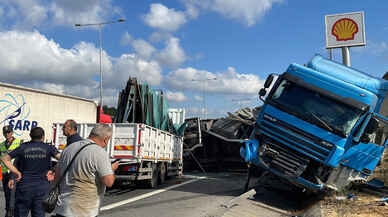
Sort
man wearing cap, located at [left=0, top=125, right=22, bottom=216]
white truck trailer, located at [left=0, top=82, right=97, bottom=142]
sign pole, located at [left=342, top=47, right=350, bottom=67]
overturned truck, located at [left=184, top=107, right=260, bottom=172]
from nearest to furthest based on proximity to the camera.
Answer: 1. man wearing cap, located at [left=0, top=125, right=22, bottom=216]
2. white truck trailer, located at [left=0, top=82, right=97, bottom=142]
3. overturned truck, located at [left=184, top=107, right=260, bottom=172]
4. sign pole, located at [left=342, top=47, right=350, bottom=67]

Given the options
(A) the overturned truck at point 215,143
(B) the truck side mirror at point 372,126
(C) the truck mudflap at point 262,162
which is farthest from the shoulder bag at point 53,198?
(A) the overturned truck at point 215,143

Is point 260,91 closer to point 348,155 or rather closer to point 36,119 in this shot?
point 348,155

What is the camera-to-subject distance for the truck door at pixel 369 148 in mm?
7984

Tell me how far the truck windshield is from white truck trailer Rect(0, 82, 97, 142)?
10218mm

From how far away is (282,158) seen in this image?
837 centimetres

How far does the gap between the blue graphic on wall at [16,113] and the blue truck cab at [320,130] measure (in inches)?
383

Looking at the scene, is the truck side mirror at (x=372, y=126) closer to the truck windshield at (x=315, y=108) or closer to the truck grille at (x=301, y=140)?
the truck windshield at (x=315, y=108)

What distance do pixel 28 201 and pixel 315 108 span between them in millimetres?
6202

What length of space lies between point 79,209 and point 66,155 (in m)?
0.52

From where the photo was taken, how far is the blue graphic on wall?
44.8ft

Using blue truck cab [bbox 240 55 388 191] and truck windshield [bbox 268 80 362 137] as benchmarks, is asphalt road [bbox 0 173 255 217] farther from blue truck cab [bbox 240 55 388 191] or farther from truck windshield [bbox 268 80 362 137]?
truck windshield [bbox 268 80 362 137]

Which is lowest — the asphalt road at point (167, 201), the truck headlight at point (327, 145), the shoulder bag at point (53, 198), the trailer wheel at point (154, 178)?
the asphalt road at point (167, 201)

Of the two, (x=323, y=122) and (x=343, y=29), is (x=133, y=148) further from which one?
(x=343, y=29)

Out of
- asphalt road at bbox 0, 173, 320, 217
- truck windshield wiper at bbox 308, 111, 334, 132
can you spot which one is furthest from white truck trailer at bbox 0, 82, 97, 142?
truck windshield wiper at bbox 308, 111, 334, 132
